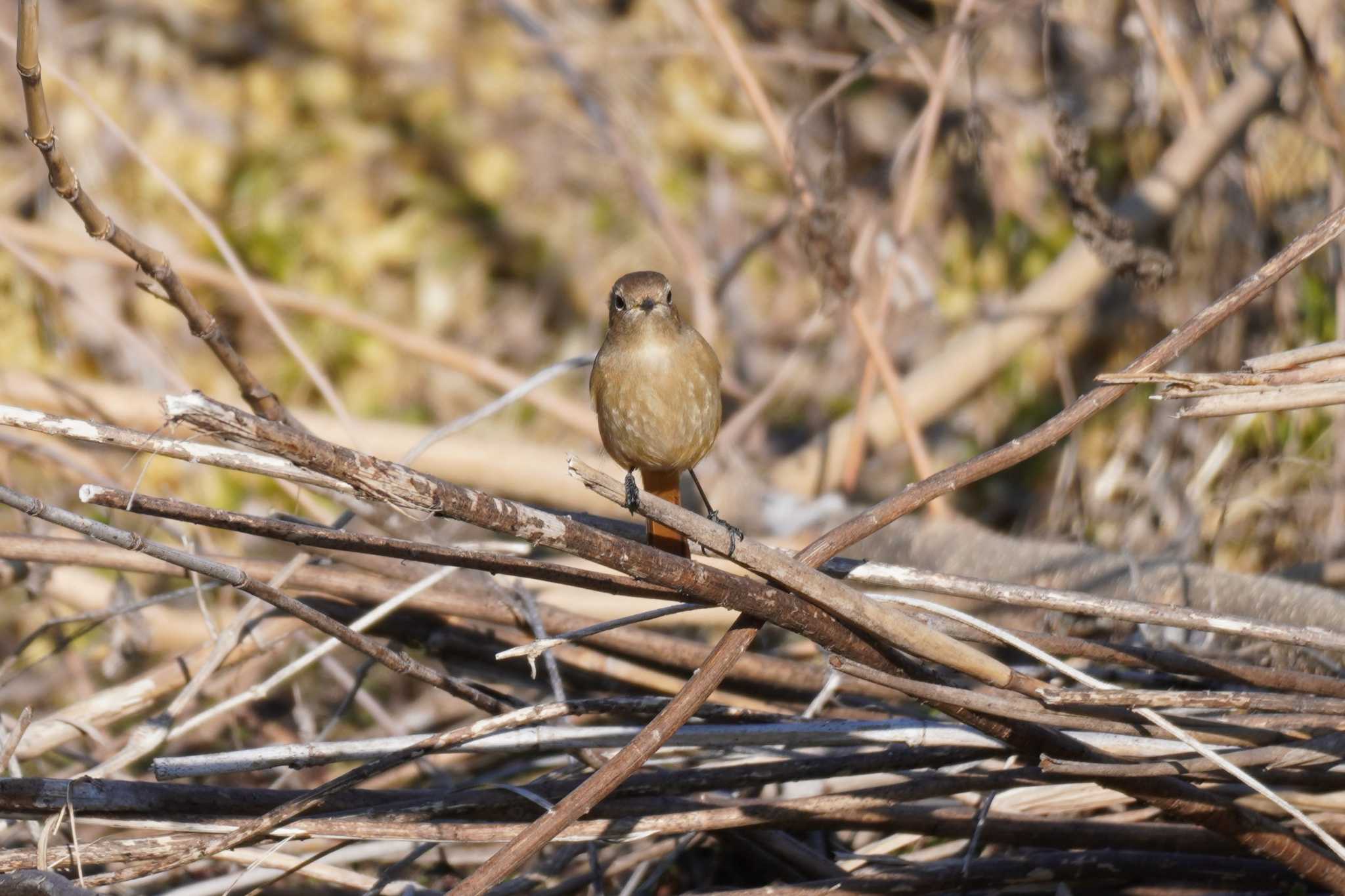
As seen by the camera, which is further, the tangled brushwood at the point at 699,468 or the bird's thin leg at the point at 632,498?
the tangled brushwood at the point at 699,468

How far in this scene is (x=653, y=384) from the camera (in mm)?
3316

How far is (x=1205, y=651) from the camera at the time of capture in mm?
3244

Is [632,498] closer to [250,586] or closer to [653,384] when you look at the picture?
[250,586]

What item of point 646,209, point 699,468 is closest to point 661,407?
point 699,468

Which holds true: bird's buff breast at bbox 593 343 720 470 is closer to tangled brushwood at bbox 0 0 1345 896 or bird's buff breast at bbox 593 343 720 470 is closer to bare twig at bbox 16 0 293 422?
tangled brushwood at bbox 0 0 1345 896

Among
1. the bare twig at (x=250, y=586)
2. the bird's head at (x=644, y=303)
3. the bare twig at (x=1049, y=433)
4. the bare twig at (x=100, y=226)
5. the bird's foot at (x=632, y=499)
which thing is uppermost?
the bird's head at (x=644, y=303)

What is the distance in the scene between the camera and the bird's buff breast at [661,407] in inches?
130

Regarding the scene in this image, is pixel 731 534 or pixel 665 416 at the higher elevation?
pixel 665 416

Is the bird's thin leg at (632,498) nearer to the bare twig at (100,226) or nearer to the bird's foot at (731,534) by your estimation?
the bird's foot at (731,534)

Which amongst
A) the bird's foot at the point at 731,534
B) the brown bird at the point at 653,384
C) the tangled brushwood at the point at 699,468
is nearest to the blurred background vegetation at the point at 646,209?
the tangled brushwood at the point at 699,468

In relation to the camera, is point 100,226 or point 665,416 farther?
point 665,416

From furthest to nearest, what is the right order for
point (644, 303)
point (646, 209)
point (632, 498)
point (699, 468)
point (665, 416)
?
point (646, 209) < point (699, 468) < point (644, 303) < point (665, 416) < point (632, 498)

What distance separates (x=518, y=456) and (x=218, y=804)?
87.8 inches

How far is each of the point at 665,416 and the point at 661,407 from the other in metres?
0.02
